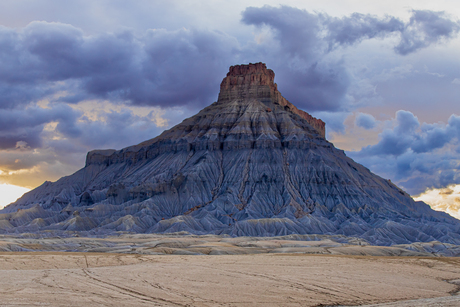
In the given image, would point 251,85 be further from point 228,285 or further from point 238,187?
point 228,285

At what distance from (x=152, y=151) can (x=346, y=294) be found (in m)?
151

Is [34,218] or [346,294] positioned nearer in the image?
[346,294]

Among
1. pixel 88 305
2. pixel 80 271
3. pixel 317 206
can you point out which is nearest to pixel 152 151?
pixel 317 206

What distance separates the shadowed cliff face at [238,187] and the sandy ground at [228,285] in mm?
70165

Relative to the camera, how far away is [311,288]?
3027 centimetres

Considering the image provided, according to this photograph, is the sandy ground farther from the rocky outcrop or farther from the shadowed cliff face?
the rocky outcrop

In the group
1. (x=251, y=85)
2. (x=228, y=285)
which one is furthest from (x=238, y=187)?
(x=228, y=285)

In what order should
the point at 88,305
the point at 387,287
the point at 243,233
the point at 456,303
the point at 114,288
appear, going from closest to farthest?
the point at 88,305 → the point at 456,303 → the point at 114,288 → the point at 387,287 → the point at 243,233

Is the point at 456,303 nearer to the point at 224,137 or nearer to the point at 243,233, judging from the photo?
the point at 243,233

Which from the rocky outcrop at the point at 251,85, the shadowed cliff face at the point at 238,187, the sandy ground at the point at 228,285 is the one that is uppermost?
the rocky outcrop at the point at 251,85

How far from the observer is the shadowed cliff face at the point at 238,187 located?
120 meters

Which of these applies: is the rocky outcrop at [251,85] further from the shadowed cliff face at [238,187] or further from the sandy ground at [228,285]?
the sandy ground at [228,285]

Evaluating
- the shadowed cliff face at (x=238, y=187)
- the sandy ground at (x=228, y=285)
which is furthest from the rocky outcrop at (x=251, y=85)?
the sandy ground at (x=228, y=285)

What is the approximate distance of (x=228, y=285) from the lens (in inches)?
1184
